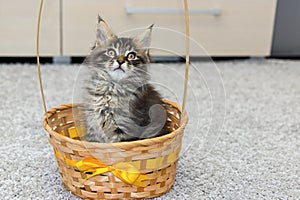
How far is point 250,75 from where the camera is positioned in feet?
6.31

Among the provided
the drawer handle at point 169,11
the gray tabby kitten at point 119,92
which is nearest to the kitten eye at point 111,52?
the gray tabby kitten at point 119,92

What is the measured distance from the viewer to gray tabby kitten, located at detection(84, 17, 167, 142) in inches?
35.7

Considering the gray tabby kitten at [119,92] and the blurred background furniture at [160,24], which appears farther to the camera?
the blurred background furniture at [160,24]

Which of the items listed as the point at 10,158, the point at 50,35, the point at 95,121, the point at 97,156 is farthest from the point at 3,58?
the point at 97,156

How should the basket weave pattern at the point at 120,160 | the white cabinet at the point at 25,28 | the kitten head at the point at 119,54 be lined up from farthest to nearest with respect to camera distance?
the white cabinet at the point at 25,28 → the kitten head at the point at 119,54 → the basket weave pattern at the point at 120,160

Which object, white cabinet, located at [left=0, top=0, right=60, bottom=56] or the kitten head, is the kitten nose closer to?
the kitten head

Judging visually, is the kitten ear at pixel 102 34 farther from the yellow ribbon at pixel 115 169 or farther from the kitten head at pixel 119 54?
the yellow ribbon at pixel 115 169

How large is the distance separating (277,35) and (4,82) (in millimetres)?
1366

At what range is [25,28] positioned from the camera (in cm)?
188

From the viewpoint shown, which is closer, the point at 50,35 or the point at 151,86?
the point at 151,86

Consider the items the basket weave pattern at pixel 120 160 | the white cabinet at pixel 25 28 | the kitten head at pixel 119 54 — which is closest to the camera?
the basket weave pattern at pixel 120 160

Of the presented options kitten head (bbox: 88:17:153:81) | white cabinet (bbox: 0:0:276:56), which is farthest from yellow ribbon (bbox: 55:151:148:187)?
white cabinet (bbox: 0:0:276:56)

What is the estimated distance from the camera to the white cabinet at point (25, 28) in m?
1.85

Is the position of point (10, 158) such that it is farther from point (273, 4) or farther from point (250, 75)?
point (273, 4)
